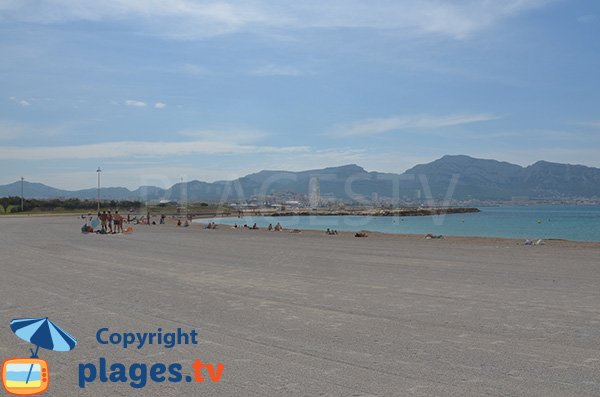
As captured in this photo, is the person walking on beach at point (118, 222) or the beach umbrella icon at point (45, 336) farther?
the person walking on beach at point (118, 222)

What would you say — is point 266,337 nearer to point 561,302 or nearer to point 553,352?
point 553,352

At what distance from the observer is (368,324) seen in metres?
7.65

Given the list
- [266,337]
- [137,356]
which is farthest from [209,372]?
[266,337]

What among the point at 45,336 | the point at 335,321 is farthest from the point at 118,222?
the point at 45,336

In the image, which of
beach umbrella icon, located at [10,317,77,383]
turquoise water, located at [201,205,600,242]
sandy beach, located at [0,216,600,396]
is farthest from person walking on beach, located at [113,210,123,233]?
beach umbrella icon, located at [10,317,77,383]

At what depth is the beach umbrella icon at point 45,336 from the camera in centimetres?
618

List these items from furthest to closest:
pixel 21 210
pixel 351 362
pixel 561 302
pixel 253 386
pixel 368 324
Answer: pixel 21 210
pixel 561 302
pixel 368 324
pixel 351 362
pixel 253 386

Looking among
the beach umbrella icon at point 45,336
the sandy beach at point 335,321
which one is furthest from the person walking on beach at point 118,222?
the beach umbrella icon at point 45,336

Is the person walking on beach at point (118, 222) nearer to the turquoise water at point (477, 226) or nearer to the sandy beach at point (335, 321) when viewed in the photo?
the sandy beach at point (335, 321)

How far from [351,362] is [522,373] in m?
1.54

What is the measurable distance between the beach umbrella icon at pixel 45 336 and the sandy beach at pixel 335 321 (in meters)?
0.10

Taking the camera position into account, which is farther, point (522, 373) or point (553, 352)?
point (553, 352)

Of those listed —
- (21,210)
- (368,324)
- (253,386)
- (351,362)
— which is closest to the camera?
(253,386)

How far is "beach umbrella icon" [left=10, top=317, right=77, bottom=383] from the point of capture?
618cm
